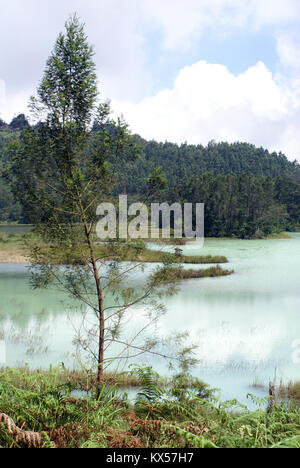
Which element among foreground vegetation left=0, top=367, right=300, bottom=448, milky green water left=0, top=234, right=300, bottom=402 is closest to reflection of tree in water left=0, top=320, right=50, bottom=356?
milky green water left=0, top=234, right=300, bottom=402

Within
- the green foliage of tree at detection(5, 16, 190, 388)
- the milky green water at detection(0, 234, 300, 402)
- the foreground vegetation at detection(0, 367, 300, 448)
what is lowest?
the milky green water at detection(0, 234, 300, 402)

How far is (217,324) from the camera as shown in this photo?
13.6m

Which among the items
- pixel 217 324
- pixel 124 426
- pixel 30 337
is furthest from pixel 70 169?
pixel 217 324

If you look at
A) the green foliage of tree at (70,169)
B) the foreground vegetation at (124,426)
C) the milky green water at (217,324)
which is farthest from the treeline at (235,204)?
the foreground vegetation at (124,426)

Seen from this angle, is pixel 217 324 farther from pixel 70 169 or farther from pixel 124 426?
pixel 124 426

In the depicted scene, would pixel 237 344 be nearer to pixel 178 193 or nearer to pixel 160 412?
pixel 160 412

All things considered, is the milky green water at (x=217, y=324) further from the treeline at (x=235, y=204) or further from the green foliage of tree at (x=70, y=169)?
the treeline at (x=235, y=204)

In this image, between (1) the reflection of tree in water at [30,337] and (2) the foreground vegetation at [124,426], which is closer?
(2) the foreground vegetation at [124,426]

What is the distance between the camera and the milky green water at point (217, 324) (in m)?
9.50

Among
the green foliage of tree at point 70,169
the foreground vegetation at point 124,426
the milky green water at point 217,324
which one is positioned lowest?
the milky green water at point 217,324

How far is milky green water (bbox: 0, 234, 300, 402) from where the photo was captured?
31.2 ft

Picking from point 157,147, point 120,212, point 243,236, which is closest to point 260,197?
point 243,236

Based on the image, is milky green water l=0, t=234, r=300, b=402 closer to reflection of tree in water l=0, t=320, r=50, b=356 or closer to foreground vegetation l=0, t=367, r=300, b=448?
reflection of tree in water l=0, t=320, r=50, b=356

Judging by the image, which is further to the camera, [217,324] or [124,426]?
[217,324]
